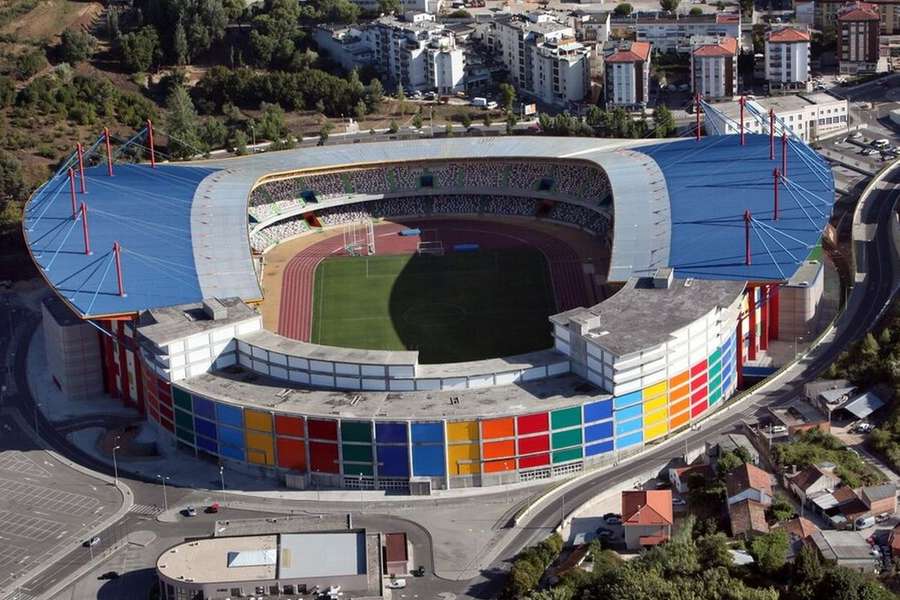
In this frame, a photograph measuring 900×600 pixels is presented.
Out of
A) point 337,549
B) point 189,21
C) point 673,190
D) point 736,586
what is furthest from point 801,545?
point 189,21

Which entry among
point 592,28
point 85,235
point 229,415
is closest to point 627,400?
point 229,415

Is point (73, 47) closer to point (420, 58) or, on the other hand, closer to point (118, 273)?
point (420, 58)

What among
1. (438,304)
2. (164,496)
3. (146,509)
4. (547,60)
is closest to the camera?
(146,509)

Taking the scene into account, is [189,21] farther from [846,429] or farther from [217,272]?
[846,429]

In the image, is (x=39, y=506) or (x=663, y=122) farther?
(x=663, y=122)

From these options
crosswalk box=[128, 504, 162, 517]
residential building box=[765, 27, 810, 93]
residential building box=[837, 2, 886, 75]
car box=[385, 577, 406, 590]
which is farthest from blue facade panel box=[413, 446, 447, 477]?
residential building box=[837, 2, 886, 75]

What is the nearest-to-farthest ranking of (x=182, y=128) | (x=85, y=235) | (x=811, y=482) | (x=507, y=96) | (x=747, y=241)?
(x=811, y=482), (x=747, y=241), (x=85, y=235), (x=182, y=128), (x=507, y=96)

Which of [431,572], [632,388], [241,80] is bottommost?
[431,572]

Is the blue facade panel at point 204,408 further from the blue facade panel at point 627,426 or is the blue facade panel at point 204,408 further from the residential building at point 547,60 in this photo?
the residential building at point 547,60
